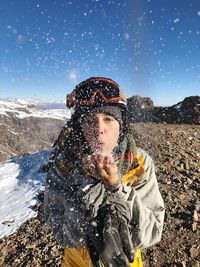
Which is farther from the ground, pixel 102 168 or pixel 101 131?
pixel 101 131

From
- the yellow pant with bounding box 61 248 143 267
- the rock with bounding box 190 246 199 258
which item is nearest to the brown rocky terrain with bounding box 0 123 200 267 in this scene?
the rock with bounding box 190 246 199 258

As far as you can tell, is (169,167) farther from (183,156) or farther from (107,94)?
(107,94)

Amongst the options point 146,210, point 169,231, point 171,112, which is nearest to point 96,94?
point 146,210

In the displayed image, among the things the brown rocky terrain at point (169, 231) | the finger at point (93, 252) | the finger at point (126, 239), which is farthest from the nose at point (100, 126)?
the brown rocky terrain at point (169, 231)

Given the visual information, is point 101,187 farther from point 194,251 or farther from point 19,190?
point 19,190

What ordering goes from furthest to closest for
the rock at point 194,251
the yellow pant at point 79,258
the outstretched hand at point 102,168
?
1. the rock at point 194,251
2. the yellow pant at point 79,258
3. the outstretched hand at point 102,168

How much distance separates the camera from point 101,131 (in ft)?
7.47

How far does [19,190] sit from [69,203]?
Answer: 14.3 metres

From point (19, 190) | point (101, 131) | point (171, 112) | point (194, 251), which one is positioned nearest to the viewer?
point (101, 131)

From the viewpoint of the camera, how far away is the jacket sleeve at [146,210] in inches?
84.9

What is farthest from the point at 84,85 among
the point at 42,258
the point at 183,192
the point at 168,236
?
the point at 183,192

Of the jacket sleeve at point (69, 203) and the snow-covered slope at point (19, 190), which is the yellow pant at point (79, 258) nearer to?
the jacket sleeve at point (69, 203)

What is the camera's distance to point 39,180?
16.1m

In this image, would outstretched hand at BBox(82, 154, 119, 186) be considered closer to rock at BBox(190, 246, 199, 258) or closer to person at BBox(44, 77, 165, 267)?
person at BBox(44, 77, 165, 267)
